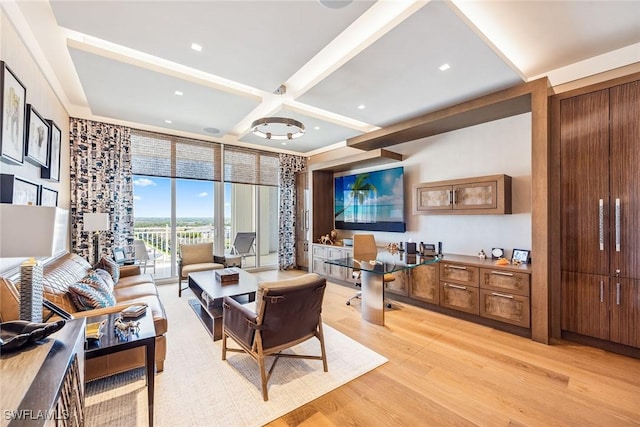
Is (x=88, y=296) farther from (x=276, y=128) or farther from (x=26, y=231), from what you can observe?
(x=276, y=128)

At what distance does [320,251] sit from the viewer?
223 inches

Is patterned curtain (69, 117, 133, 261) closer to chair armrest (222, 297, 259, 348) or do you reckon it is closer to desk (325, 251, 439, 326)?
chair armrest (222, 297, 259, 348)

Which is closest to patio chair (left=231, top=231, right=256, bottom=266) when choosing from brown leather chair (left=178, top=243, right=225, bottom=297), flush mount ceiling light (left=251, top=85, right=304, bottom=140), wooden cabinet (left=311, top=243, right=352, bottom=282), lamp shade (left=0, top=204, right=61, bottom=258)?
brown leather chair (left=178, top=243, right=225, bottom=297)

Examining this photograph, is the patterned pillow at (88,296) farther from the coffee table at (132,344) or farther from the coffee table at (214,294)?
the coffee table at (214,294)

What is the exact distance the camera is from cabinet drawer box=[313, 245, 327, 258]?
5573 millimetres

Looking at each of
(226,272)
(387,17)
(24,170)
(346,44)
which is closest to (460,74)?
(387,17)

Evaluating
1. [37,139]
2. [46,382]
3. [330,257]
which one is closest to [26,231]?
[46,382]

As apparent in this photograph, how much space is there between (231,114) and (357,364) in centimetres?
384

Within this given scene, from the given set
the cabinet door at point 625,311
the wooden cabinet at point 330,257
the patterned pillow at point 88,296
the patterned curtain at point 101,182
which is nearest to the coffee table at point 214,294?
the patterned pillow at point 88,296

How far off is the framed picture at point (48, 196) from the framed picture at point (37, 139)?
0.93 ft

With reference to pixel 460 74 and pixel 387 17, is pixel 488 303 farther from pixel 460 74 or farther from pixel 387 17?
pixel 387 17

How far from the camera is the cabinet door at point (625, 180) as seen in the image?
8.29ft

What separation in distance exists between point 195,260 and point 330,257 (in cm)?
255

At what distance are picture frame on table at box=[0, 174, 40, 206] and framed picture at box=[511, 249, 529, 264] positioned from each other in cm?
492
